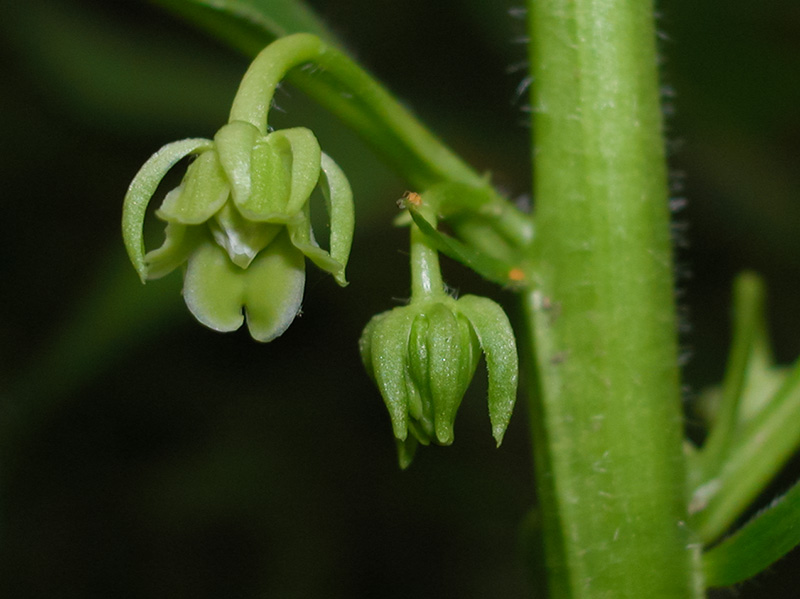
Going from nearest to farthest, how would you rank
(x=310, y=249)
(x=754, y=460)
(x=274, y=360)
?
1. (x=310, y=249)
2. (x=754, y=460)
3. (x=274, y=360)

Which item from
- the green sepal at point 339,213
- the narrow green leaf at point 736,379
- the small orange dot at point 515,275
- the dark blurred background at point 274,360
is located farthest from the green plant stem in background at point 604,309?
the dark blurred background at point 274,360

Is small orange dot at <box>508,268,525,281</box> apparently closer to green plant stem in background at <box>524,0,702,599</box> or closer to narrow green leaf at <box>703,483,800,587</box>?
green plant stem in background at <box>524,0,702,599</box>

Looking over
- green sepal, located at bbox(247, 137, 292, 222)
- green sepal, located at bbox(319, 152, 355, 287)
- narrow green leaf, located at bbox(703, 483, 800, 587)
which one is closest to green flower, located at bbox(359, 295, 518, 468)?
green sepal, located at bbox(319, 152, 355, 287)

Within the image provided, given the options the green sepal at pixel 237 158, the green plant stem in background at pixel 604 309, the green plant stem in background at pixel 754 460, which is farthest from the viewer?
the green plant stem in background at pixel 754 460

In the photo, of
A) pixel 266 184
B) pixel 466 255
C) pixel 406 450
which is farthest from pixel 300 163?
pixel 406 450

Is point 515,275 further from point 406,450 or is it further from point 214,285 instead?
point 214,285

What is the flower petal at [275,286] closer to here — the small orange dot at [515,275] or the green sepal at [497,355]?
the green sepal at [497,355]
